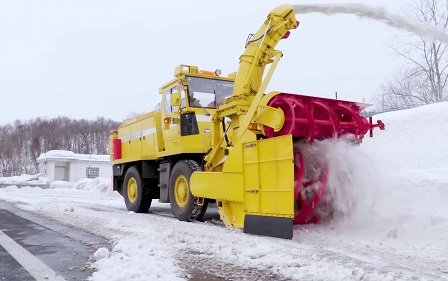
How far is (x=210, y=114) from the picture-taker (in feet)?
28.7

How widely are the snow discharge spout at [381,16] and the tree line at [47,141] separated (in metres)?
69.7

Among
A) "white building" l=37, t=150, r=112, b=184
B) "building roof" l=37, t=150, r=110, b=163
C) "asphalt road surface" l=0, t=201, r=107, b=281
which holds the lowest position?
"asphalt road surface" l=0, t=201, r=107, b=281

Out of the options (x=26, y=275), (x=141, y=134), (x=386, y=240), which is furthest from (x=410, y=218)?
(x=141, y=134)

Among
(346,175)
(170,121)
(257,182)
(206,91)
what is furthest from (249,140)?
(170,121)

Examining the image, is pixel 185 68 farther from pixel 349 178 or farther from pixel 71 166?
pixel 71 166

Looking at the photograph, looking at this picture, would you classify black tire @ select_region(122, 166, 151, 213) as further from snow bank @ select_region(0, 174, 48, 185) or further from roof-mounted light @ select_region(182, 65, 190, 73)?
snow bank @ select_region(0, 174, 48, 185)

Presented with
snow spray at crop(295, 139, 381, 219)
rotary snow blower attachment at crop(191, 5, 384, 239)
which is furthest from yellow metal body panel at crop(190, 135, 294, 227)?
snow spray at crop(295, 139, 381, 219)

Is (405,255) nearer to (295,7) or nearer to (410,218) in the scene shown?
(410,218)

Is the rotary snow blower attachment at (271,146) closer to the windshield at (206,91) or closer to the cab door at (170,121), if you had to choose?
the windshield at (206,91)

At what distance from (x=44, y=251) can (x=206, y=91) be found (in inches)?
189

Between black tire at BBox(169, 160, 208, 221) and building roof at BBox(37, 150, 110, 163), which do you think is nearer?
black tire at BBox(169, 160, 208, 221)

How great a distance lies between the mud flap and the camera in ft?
18.7

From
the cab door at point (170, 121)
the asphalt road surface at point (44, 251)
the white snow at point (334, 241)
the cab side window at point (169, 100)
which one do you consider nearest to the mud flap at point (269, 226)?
the white snow at point (334, 241)

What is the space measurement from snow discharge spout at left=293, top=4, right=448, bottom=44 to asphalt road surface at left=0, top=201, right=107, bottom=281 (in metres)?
4.99
